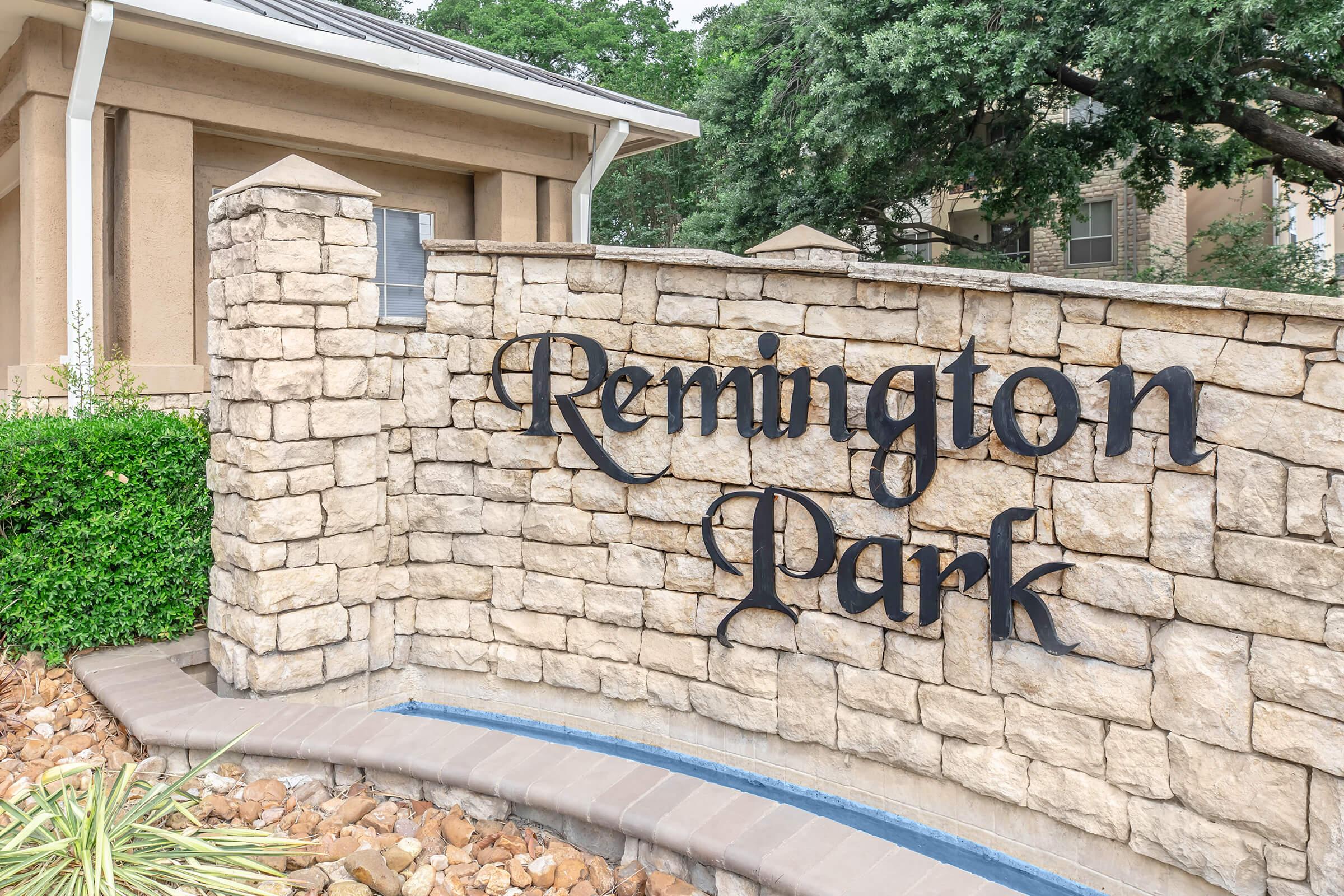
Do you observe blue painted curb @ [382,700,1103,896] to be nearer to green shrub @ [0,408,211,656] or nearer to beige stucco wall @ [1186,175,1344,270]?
green shrub @ [0,408,211,656]

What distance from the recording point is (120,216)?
6.70m

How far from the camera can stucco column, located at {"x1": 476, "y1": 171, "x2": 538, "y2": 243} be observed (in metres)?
8.77

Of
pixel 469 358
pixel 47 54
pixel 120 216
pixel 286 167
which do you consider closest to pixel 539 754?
pixel 469 358

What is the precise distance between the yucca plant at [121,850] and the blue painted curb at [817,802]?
181cm

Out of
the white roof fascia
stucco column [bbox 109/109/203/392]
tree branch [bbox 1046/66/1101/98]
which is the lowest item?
stucco column [bbox 109/109/203/392]

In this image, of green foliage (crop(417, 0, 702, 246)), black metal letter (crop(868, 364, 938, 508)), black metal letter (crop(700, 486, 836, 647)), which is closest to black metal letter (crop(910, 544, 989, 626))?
black metal letter (crop(868, 364, 938, 508))

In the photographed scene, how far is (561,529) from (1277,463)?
3.33m

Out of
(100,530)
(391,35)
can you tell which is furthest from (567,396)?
(391,35)

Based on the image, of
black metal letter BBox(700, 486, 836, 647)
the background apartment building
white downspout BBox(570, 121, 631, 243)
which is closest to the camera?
black metal letter BBox(700, 486, 836, 647)

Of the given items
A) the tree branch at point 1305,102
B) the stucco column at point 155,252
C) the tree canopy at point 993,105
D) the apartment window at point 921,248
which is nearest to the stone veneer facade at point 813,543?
the stucco column at point 155,252

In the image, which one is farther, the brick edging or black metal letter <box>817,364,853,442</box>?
black metal letter <box>817,364,853,442</box>

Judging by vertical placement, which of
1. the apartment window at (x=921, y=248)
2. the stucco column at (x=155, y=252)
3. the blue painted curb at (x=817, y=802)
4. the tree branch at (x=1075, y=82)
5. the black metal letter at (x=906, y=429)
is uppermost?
the tree branch at (x=1075, y=82)

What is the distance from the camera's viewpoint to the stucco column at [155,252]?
6625mm

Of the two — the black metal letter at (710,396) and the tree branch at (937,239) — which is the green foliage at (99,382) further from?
the tree branch at (937,239)
